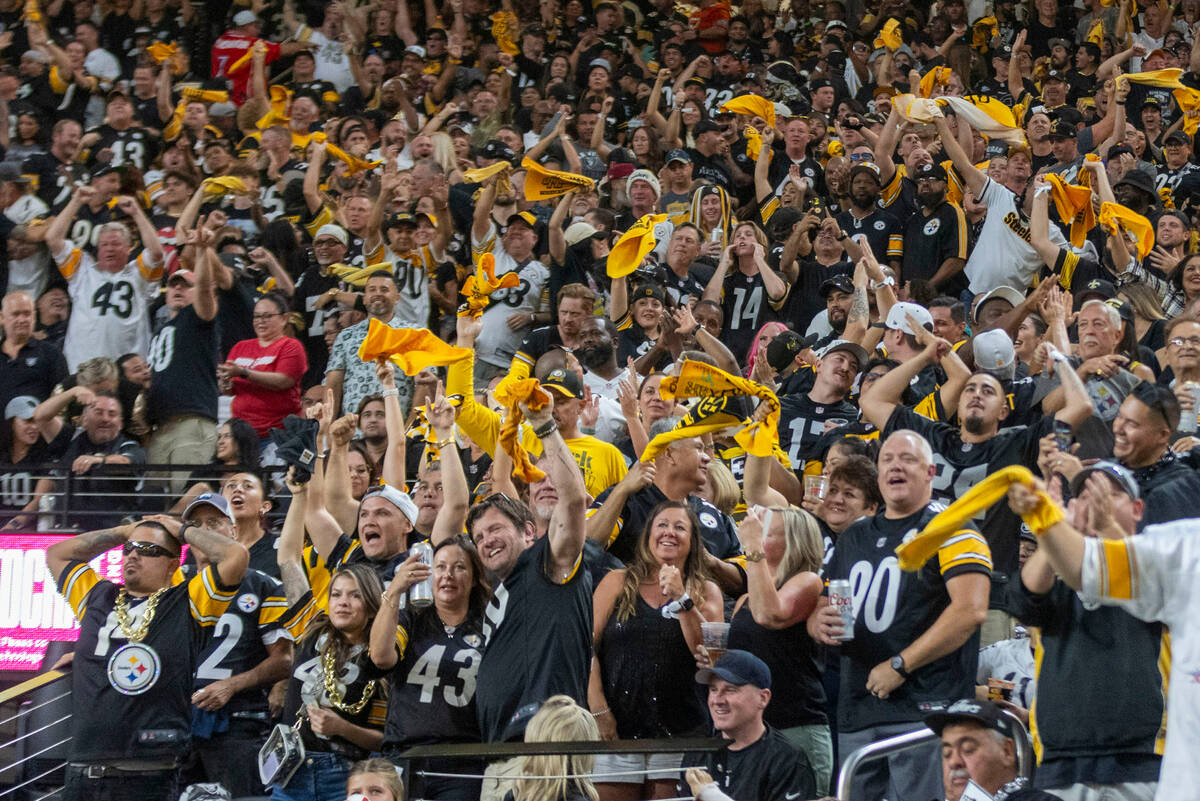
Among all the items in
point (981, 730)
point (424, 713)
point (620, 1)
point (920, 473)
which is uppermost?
point (620, 1)

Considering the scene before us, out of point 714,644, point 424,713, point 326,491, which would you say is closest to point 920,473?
point 714,644

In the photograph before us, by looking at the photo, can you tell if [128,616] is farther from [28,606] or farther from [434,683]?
[28,606]

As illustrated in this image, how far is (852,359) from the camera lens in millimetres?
8305

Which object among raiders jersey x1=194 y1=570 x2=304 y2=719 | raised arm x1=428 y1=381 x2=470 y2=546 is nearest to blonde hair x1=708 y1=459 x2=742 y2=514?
raised arm x1=428 y1=381 x2=470 y2=546

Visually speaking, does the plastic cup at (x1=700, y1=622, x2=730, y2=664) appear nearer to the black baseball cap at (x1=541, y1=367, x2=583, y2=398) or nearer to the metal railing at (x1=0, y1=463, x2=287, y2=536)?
the black baseball cap at (x1=541, y1=367, x2=583, y2=398)

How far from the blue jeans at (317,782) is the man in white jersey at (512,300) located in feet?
14.4

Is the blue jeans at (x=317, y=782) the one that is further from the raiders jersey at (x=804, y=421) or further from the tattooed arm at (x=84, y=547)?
the raiders jersey at (x=804, y=421)

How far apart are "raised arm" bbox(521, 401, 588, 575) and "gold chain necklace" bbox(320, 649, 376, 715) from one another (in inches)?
46.5

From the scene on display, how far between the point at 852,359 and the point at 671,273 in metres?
2.78

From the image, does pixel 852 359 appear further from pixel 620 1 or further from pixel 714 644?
pixel 620 1

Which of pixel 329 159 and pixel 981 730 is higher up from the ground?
pixel 329 159

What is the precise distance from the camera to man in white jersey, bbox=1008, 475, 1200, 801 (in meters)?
4.18

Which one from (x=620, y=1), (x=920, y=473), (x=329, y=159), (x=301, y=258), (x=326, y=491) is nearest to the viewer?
(x=920, y=473)

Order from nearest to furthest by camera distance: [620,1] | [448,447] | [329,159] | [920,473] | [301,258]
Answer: [920,473] < [448,447] < [301,258] < [329,159] < [620,1]
